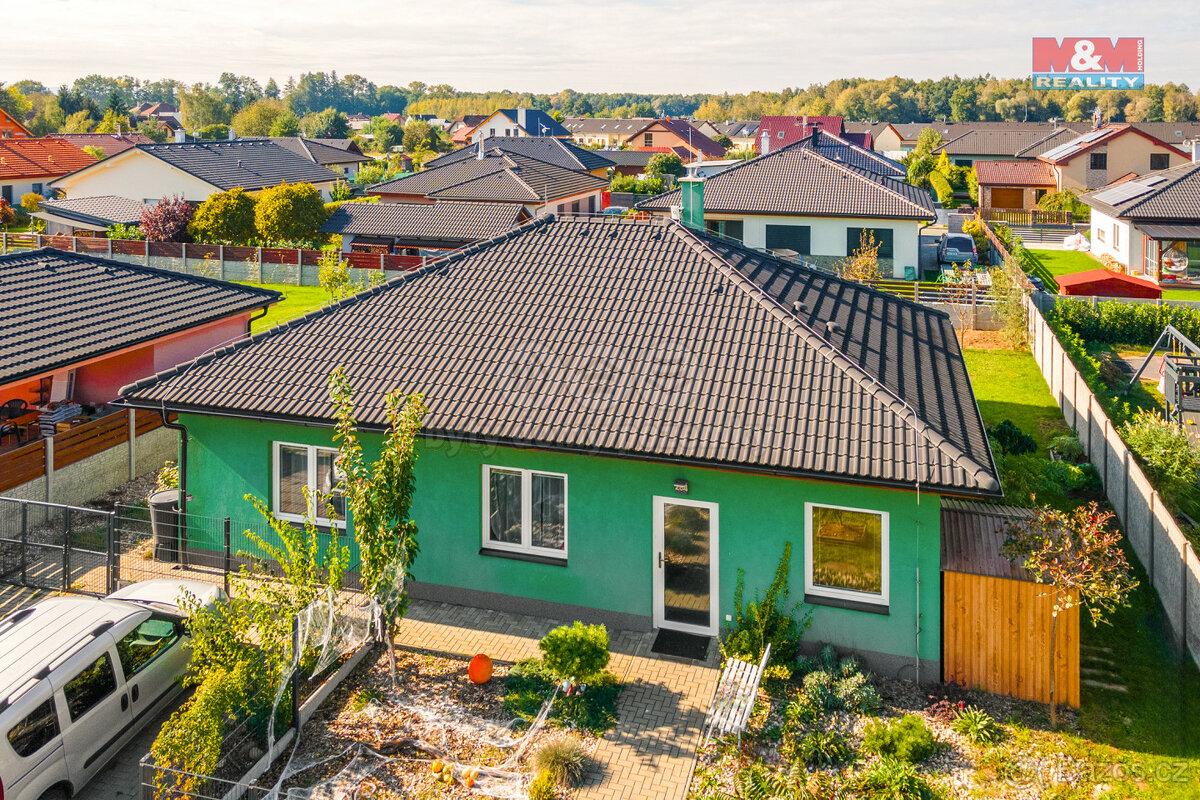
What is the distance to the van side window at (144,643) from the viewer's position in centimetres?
1012

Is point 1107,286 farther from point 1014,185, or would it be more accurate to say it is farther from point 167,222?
point 167,222

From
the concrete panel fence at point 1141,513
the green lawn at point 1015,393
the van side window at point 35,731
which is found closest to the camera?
the van side window at point 35,731

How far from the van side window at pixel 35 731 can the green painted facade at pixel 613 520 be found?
4.82 meters

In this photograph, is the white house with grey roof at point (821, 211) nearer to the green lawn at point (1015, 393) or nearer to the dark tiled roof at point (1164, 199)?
the dark tiled roof at point (1164, 199)

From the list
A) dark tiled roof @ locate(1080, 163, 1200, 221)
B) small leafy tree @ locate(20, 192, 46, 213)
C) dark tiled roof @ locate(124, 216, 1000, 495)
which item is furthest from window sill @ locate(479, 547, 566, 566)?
small leafy tree @ locate(20, 192, 46, 213)

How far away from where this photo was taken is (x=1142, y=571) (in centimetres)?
1413

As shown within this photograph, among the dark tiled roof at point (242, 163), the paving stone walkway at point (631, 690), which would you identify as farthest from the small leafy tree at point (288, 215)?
the paving stone walkway at point (631, 690)

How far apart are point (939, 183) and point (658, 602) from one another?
6350 centimetres

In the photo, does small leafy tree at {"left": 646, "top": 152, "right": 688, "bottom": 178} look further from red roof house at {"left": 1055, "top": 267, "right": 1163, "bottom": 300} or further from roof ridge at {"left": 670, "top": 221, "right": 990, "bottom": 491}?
roof ridge at {"left": 670, "top": 221, "right": 990, "bottom": 491}

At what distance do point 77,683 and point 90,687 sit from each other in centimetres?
17

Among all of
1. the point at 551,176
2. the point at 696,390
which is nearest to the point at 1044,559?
the point at 696,390

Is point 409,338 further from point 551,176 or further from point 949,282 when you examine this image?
point 551,176

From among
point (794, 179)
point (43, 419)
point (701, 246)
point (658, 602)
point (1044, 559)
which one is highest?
point (794, 179)

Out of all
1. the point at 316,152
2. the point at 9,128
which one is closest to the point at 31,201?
the point at 316,152
